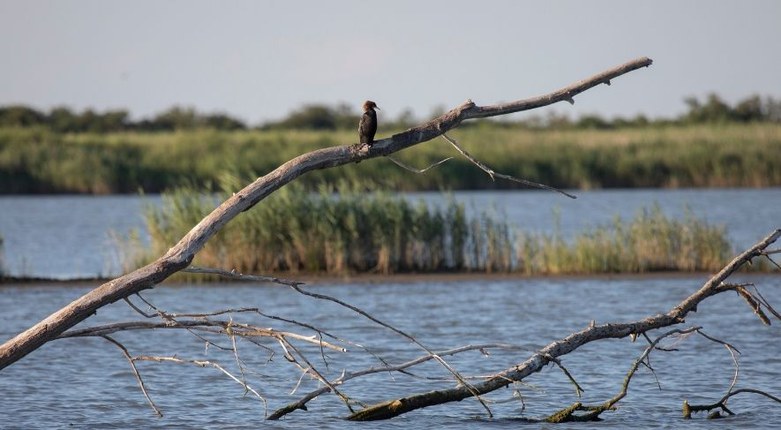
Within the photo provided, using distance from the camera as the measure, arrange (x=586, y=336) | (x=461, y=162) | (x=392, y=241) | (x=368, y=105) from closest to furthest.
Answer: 1. (x=368, y=105)
2. (x=586, y=336)
3. (x=392, y=241)
4. (x=461, y=162)

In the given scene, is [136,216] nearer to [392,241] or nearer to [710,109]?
[392,241]

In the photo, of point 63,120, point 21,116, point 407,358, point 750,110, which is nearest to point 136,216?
point 407,358

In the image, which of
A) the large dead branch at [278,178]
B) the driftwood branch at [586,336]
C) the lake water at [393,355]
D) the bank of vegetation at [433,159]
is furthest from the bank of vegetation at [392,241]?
the bank of vegetation at [433,159]

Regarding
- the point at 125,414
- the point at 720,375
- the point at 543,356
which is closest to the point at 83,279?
the point at 125,414

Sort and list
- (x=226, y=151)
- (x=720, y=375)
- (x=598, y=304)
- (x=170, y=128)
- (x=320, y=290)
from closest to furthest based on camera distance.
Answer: (x=720, y=375)
(x=598, y=304)
(x=320, y=290)
(x=226, y=151)
(x=170, y=128)

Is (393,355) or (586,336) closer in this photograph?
(586,336)

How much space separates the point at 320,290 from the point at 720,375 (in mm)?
6912

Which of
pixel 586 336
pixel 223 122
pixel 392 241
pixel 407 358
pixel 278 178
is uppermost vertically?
pixel 223 122

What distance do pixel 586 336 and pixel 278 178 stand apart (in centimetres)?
254

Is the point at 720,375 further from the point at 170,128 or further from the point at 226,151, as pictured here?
the point at 170,128

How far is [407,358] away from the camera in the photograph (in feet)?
38.0

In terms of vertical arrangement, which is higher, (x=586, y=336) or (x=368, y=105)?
(x=368, y=105)

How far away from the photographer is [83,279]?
57.2ft

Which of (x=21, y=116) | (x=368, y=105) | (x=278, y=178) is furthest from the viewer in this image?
(x=21, y=116)
